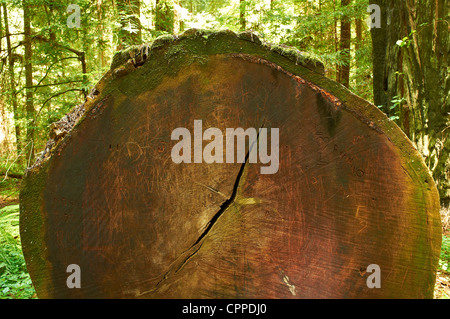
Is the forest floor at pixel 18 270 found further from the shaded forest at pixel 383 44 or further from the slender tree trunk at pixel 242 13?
the slender tree trunk at pixel 242 13

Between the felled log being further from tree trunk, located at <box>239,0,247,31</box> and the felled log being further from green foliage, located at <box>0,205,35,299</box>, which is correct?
tree trunk, located at <box>239,0,247,31</box>

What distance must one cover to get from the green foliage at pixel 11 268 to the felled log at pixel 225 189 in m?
1.95

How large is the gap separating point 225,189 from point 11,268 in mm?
3397

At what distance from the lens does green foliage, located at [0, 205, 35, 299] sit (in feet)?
9.97

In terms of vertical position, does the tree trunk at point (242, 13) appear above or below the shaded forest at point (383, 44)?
above

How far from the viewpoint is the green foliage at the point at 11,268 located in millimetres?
3039

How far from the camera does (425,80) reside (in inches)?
149

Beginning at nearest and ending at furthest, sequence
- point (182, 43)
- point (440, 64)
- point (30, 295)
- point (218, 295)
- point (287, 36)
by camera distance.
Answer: point (182, 43) < point (218, 295) < point (30, 295) < point (440, 64) < point (287, 36)

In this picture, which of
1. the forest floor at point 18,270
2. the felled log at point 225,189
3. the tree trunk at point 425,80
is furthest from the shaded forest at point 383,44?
the forest floor at point 18,270
